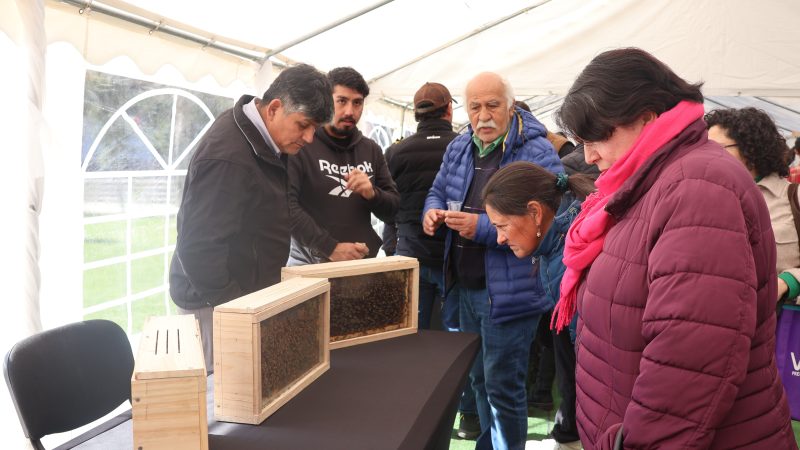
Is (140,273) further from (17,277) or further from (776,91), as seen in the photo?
(776,91)

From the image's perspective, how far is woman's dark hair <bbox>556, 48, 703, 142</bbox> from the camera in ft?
3.62

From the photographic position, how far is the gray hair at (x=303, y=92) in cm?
192

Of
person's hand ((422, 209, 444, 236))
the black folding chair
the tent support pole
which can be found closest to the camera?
the black folding chair

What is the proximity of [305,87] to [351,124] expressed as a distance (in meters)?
0.76

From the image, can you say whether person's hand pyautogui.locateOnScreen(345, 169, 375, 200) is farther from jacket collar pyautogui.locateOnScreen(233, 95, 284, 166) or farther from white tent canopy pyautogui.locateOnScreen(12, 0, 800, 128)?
white tent canopy pyautogui.locateOnScreen(12, 0, 800, 128)

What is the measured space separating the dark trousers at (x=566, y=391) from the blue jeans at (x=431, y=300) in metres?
0.52

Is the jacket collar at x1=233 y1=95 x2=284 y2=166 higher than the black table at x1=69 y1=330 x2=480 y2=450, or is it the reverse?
the jacket collar at x1=233 y1=95 x2=284 y2=166

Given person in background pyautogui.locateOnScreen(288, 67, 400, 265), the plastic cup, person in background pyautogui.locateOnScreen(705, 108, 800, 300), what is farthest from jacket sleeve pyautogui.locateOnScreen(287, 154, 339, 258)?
person in background pyautogui.locateOnScreen(705, 108, 800, 300)

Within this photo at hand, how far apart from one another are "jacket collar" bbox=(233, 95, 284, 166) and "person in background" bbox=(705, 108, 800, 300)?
1653 millimetres

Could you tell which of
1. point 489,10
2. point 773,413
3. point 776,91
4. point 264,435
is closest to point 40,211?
point 264,435

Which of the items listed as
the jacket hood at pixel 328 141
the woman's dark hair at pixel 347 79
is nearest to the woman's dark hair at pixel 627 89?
the jacket hood at pixel 328 141

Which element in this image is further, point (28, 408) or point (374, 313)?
point (374, 313)

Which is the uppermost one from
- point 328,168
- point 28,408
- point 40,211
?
point 328,168

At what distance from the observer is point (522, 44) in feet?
14.2
